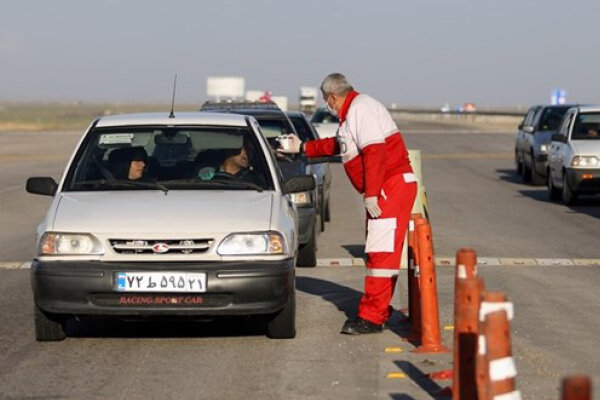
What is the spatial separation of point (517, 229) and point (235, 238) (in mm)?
10102

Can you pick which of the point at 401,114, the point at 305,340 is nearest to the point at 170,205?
the point at 305,340

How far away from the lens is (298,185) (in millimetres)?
10328

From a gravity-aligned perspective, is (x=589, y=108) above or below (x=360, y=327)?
below

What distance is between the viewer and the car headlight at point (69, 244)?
9156mm

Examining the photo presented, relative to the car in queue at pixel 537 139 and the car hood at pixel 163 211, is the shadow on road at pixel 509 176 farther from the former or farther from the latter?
the car hood at pixel 163 211

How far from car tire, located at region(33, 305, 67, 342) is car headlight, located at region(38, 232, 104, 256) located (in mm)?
419

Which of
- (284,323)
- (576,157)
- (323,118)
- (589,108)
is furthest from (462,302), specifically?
(323,118)

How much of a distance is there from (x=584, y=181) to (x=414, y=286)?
13519 mm

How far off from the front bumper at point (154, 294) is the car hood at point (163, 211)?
0.82ft

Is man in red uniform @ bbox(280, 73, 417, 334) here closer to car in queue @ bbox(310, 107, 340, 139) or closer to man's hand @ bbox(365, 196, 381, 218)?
man's hand @ bbox(365, 196, 381, 218)

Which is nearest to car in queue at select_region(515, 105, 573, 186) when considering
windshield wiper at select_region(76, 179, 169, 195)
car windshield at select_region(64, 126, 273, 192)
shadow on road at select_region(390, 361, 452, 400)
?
car windshield at select_region(64, 126, 273, 192)

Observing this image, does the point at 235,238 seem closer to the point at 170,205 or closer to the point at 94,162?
the point at 170,205

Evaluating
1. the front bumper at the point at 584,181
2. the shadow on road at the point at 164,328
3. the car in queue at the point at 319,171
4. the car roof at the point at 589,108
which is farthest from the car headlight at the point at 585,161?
the shadow on road at the point at 164,328

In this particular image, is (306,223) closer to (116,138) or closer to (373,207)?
(116,138)
